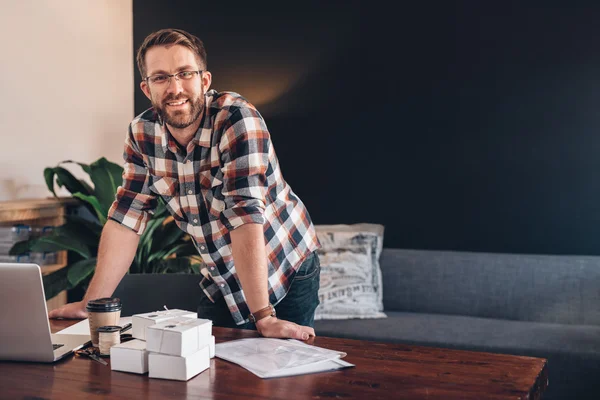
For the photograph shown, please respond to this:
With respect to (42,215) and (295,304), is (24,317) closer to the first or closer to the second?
(295,304)

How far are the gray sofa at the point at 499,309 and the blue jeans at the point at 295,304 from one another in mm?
1301

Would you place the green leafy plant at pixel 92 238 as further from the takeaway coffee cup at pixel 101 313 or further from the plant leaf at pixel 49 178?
the takeaway coffee cup at pixel 101 313

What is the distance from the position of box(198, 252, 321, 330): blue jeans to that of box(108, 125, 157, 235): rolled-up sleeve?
0.31 metres

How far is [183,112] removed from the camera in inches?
71.9

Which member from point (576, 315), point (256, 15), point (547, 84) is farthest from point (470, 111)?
point (256, 15)

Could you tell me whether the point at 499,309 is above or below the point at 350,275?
below

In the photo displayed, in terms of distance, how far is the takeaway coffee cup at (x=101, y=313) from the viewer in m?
1.59

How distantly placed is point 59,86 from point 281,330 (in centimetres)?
286

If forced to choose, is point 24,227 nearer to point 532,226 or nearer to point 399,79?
point 399,79

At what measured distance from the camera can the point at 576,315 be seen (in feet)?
11.7

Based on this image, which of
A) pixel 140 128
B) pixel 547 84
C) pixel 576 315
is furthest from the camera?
pixel 547 84

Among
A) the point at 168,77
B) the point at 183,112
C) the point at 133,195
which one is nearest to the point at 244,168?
the point at 183,112

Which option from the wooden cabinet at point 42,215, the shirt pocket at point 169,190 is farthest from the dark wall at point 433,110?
the shirt pocket at point 169,190

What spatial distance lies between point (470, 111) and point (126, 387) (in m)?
3.15
